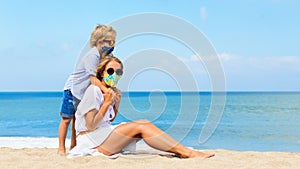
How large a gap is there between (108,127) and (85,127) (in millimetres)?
243

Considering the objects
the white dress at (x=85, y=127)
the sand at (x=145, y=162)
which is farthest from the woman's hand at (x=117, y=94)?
the sand at (x=145, y=162)

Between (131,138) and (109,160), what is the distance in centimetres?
34

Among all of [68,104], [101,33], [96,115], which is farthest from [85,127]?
[101,33]

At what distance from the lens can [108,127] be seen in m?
4.08

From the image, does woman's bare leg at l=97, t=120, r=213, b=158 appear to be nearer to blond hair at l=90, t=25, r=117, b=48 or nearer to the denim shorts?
the denim shorts

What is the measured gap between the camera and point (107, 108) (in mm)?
3969

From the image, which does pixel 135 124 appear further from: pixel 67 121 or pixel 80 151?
pixel 67 121

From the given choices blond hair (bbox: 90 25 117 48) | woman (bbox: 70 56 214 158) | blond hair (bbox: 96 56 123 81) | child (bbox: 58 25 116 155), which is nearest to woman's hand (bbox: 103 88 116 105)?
woman (bbox: 70 56 214 158)

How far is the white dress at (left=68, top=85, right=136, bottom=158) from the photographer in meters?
3.91

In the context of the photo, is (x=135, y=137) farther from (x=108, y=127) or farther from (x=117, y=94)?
(x=117, y=94)

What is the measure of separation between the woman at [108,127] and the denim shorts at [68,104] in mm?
534

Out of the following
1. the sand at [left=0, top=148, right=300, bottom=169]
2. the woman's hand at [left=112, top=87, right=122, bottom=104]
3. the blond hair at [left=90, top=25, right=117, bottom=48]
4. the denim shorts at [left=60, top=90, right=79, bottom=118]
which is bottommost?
the sand at [left=0, top=148, right=300, bottom=169]

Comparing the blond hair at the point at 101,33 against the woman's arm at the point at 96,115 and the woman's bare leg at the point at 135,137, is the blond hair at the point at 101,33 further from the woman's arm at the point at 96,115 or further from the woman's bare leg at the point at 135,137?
the woman's bare leg at the point at 135,137

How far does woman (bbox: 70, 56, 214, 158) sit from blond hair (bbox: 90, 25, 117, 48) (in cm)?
38
